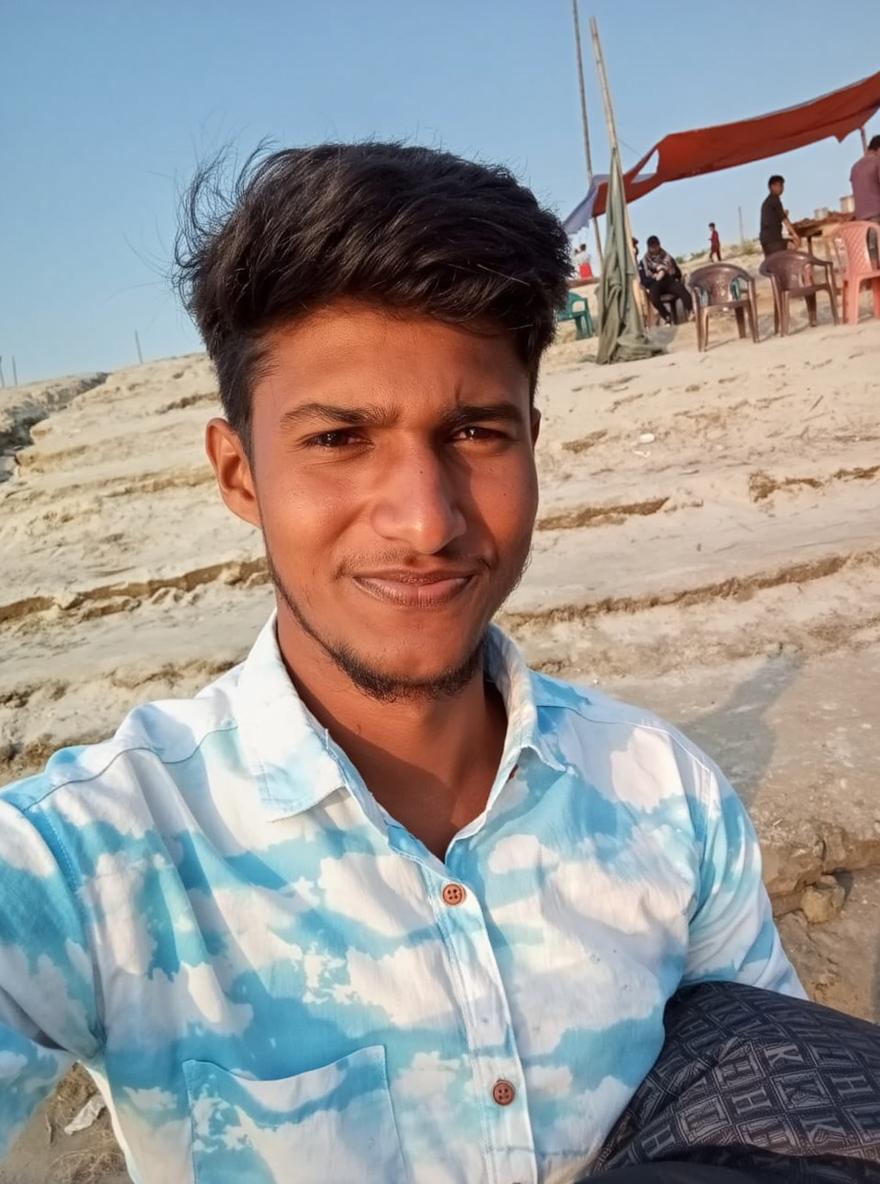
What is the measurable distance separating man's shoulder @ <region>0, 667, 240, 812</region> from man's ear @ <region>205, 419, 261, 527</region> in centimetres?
29

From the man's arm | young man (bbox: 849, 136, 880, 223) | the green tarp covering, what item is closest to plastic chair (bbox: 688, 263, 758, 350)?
the green tarp covering

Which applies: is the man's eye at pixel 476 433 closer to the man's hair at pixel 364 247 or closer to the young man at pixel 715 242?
the man's hair at pixel 364 247

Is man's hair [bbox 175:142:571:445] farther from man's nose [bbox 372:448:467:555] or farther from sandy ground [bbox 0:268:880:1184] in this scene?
sandy ground [bbox 0:268:880:1184]

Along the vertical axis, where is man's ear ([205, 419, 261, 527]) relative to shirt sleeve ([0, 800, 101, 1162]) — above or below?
above

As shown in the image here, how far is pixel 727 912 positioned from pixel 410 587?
0.72 m

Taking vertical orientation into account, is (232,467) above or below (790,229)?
below

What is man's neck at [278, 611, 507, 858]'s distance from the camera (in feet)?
4.23

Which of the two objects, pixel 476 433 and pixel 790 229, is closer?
pixel 476 433

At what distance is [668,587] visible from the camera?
4.23 m

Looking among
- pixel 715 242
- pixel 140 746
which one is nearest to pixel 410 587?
pixel 140 746

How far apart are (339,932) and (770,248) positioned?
11.0 metres

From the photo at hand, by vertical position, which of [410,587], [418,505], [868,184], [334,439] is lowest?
[410,587]

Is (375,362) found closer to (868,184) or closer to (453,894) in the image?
(453,894)

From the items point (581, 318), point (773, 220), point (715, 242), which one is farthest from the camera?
point (715, 242)
